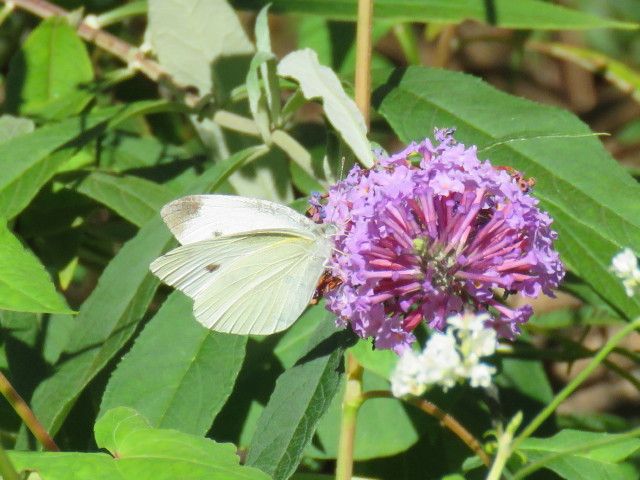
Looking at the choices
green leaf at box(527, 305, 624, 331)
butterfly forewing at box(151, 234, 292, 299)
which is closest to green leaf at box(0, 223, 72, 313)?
butterfly forewing at box(151, 234, 292, 299)

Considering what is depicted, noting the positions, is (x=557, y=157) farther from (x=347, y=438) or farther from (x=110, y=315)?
(x=110, y=315)

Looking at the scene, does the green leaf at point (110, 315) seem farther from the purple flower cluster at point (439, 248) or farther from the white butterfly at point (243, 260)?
the purple flower cluster at point (439, 248)

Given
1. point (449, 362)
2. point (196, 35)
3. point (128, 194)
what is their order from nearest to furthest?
point (449, 362), point (128, 194), point (196, 35)

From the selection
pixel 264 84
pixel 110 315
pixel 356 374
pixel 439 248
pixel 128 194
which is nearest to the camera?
pixel 439 248

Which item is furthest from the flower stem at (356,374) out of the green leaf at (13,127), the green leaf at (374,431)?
the green leaf at (13,127)

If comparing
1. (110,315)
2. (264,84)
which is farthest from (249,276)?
(264,84)

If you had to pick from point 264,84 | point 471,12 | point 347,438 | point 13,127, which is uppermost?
point 471,12
